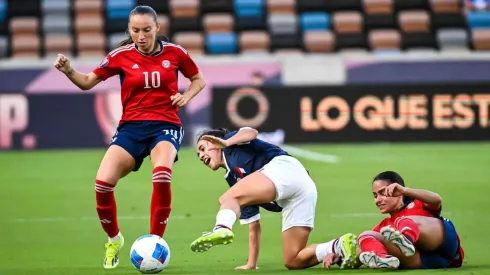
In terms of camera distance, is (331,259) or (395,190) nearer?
(395,190)

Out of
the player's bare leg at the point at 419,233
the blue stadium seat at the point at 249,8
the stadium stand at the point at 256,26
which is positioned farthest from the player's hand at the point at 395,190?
the blue stadium seat at the point at 249,8

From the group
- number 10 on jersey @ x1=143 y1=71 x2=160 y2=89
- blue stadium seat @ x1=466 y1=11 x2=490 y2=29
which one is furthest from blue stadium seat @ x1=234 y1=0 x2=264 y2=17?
number 10 on jersey @ x1=143 y1=71 x2=160 y2=89

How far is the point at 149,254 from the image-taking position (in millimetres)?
6859

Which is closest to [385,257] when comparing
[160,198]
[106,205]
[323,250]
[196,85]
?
[323,250]

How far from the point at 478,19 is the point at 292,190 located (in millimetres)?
18314

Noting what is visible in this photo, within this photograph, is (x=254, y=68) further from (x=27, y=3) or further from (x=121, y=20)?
(x=27, y=3)

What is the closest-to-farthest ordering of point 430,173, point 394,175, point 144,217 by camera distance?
1. point 394,175
2. point 144,217
3. point 430,173

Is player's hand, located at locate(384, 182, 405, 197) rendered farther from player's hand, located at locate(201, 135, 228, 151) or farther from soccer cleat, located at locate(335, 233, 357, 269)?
player's hand, located at locate(201, 135, 228, 151)

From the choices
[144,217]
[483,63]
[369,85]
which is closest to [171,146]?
[144,217]

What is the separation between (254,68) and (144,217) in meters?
11.0

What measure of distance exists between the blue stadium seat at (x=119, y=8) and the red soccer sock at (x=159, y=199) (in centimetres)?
1787

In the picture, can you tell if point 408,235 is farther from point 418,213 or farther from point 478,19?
point 478,19

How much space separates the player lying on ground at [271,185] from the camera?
6.95m

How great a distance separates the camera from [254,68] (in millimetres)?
21750
